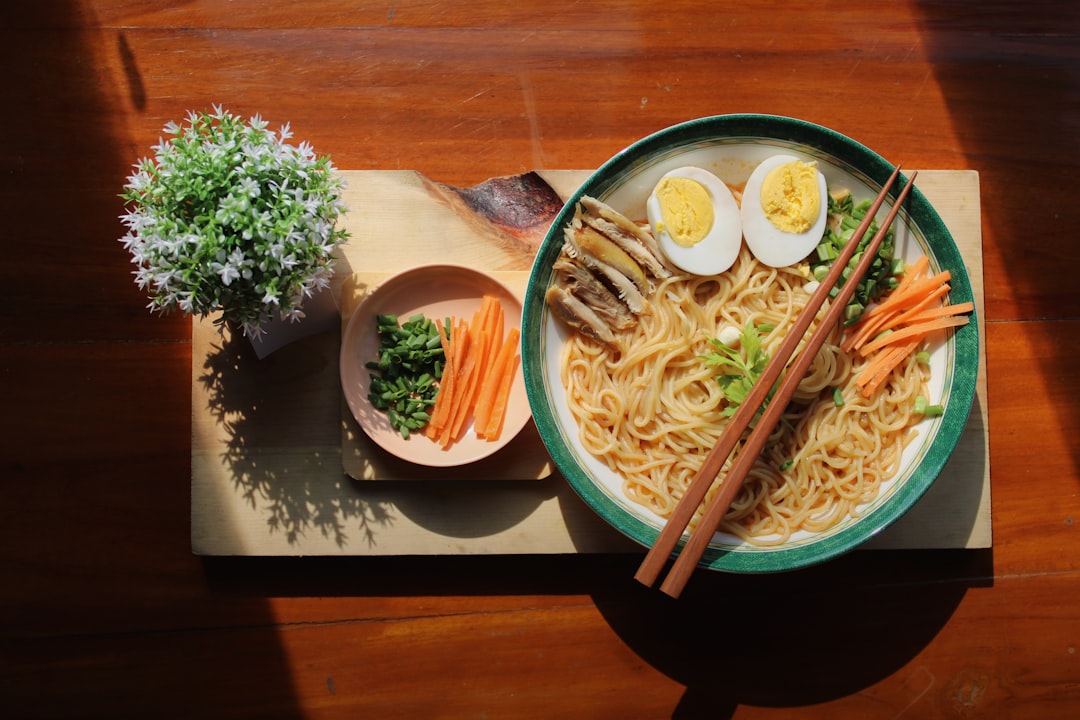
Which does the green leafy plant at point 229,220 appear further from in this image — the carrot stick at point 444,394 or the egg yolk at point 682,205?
the egg yolk at point 682,205

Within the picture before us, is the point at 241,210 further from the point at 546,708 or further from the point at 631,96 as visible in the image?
the point at 546,708

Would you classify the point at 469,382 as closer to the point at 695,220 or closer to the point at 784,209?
the point at 695,220

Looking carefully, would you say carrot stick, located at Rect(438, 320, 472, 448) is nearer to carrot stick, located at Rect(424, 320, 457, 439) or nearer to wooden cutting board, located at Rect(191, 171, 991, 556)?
carrot stick, located at Rect(424, 320, 457, 439)

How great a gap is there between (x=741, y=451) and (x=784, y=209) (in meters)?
0.77

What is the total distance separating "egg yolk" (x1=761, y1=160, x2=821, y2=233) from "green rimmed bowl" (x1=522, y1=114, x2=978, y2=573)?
0.07 metres

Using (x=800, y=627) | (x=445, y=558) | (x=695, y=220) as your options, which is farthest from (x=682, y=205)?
(x=800, y=627)

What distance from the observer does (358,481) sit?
2.46 m

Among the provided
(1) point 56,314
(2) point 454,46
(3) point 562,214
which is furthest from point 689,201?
(1) point 56,314

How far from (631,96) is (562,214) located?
73 centimetres

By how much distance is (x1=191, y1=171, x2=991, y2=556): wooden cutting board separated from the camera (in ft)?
8.06

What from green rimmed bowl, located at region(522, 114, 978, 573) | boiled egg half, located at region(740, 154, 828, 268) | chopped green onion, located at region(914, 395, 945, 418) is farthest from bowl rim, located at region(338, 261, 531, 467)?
chopped green onion, located at region(914, 395, 945, 418)

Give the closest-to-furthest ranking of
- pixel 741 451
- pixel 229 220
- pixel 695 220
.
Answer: pixel 229 220, pixel 741 451, pixel 695 220

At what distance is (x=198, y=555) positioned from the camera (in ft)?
8.51

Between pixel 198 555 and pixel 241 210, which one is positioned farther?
pixel 198 555
